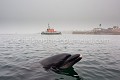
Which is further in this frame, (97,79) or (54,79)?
(97,79)

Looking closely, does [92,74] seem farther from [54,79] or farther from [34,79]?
[34,79]

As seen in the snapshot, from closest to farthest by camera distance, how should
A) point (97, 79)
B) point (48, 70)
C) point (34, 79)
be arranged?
1. point (34, 79)
2. point (97, 79)
3. point (48, 70)

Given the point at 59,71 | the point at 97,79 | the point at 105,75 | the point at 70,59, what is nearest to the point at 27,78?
the point at 59,71

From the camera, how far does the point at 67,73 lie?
9.53m

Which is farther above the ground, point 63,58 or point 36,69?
point 63,58

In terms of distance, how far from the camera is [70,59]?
31.1 feet

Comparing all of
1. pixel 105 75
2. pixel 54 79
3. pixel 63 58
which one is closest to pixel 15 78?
pixel 54 79

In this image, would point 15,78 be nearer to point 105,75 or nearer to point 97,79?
point 97,79

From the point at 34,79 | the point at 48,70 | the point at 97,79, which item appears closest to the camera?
the point at 34,79

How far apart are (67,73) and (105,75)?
8.19 feet

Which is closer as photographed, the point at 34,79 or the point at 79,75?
the point at 34,79

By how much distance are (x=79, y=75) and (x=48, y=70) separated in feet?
6.67

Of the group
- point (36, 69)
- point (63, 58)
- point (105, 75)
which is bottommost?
point (105, 75)

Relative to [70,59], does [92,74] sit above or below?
below
